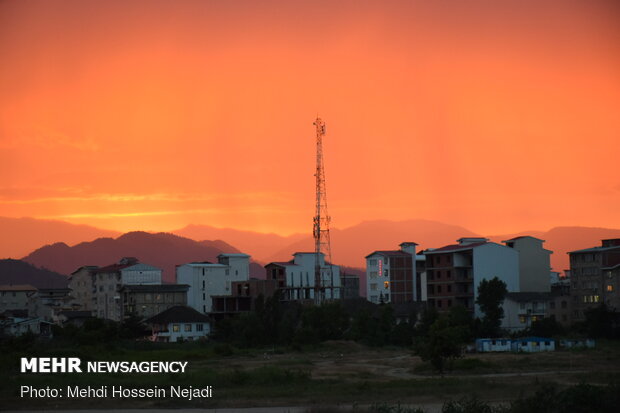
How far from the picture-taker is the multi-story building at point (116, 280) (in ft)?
349

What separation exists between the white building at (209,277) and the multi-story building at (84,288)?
11.4 meters

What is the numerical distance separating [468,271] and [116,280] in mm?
42087

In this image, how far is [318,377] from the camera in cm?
5069

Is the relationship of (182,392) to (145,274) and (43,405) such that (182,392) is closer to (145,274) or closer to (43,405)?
(43,405)

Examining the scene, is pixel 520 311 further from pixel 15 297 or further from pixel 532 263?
pixel 15 297

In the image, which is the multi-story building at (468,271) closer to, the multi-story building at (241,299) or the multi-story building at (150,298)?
the multi-story building at (241,299)

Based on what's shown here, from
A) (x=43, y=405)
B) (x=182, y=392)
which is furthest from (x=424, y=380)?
(x=43, y=405)

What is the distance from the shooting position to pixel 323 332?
8338 cm

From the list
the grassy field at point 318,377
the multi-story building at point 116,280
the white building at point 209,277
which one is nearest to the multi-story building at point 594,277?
the grassy field at point 318,377

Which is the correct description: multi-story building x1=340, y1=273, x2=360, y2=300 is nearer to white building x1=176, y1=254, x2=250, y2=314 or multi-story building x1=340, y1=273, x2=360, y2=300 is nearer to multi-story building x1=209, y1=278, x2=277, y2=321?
white building x1=176, y1=254, x2=250, y2=314

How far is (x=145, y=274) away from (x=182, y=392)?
6579cm

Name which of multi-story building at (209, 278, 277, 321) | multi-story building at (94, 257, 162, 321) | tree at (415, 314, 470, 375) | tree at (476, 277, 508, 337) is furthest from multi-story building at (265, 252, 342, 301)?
tree at (415, 314, 470, 375)

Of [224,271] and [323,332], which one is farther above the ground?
[224,271]

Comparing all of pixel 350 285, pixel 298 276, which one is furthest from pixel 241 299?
pixel 350 285
